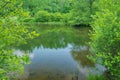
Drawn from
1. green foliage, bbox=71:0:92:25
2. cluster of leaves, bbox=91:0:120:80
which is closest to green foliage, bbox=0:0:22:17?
cluster of leaves, bbox=91:0:120:80

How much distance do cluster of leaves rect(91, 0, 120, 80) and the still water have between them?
13.5 feet

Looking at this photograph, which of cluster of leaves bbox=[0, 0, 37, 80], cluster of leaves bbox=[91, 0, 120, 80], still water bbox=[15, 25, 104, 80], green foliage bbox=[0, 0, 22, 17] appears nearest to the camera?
cluster of leaves bbox=[0, 0, 37, 80]

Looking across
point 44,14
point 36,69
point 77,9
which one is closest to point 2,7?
point 36,69

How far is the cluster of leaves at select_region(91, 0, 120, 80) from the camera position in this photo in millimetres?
13336

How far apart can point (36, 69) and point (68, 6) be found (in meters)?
72.9

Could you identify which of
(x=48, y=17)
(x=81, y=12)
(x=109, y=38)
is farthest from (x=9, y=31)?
(x=48, y=17)

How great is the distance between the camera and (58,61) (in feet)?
75.7

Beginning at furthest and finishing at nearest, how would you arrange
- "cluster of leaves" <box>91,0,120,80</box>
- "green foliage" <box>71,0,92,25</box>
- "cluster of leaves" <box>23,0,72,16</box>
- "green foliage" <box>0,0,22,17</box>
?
"cluster of leaves" <box>23,0,72,16</box> → "green foliage" <box>71,0,92,25</box> → "cluster of leaves" <box>91,0,120,80</box> → "green foliage" <box>0,0,22,17</box>

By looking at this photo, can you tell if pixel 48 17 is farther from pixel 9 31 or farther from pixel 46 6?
pixel 9 31

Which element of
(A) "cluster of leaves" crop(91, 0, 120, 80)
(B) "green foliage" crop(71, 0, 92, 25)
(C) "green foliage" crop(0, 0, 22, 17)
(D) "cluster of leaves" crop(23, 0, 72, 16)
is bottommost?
(D) "cluster of leaves" crop(23, 0, 72, 16)

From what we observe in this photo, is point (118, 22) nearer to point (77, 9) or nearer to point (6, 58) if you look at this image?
point (6, 58)

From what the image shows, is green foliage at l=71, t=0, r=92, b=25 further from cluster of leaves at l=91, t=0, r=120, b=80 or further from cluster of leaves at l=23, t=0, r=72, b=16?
cluster of leaves at l=23, t=0, r=72, b=16

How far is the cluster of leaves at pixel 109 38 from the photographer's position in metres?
13.3

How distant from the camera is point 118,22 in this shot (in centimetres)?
1387
